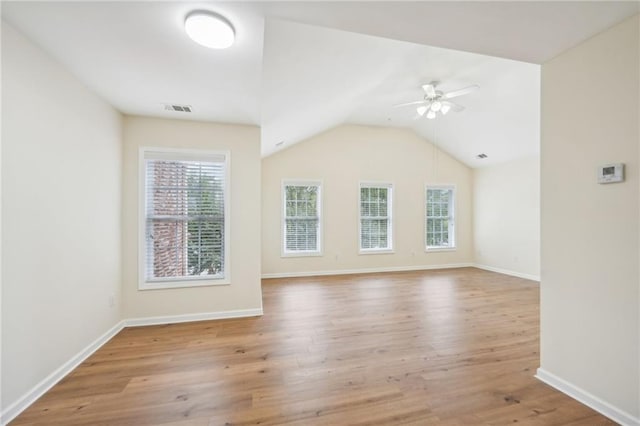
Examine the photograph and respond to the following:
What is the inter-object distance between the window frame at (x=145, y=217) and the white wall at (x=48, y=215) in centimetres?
39

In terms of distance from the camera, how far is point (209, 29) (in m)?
1.56

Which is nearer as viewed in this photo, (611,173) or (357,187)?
(611,173)

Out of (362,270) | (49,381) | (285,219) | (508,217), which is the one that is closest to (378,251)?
(362,270)

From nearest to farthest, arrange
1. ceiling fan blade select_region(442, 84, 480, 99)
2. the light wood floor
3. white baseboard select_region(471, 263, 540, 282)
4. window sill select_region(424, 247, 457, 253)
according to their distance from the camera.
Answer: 1. the light wood floor
2. ceiling fan blade select_region(442, 84, 480, 99)
3. white baseboard select_region(471, 263, 540, 282)
4. window sill select_region(424, 247, 457, 253)

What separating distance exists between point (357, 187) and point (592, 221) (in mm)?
4621

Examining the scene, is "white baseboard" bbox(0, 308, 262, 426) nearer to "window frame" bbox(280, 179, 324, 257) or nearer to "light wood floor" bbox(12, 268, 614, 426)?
"light wood floor" bbox(12, 268, 614, 426)

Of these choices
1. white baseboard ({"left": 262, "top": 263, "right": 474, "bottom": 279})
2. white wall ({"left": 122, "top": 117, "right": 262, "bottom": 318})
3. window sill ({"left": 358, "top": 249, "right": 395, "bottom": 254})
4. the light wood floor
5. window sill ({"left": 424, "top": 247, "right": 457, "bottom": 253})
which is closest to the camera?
the light wood floor

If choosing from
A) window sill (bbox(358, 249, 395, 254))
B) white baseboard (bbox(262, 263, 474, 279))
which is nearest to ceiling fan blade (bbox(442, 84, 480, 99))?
window sill (bbox(358, 249, 395, 254))

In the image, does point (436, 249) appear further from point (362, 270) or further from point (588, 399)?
point (588, 399)

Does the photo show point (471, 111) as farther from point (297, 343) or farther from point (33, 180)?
point (33, 180)

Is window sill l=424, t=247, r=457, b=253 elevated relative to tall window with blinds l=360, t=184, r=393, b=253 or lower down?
lower down

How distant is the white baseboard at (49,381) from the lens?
1.64m

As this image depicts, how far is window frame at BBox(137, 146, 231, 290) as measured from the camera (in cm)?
313

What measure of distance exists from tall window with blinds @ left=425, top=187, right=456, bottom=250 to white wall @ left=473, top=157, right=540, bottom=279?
2.08ft
